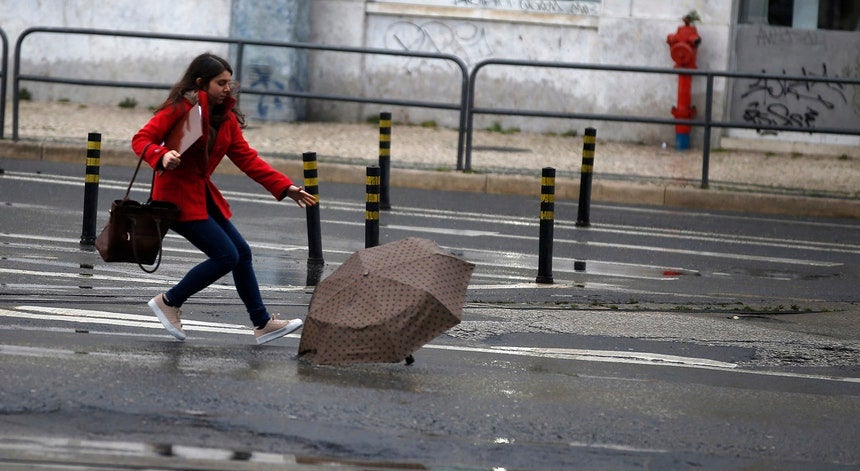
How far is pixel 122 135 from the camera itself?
60.9ft

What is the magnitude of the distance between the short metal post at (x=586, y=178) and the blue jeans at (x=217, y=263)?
6391 mm

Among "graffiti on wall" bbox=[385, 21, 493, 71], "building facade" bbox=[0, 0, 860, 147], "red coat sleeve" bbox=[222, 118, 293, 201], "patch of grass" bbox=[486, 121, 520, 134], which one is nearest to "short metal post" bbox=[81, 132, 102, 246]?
"red coat sleeve" bbox=[222, 118, 293, 201]

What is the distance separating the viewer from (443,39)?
71.2 ft

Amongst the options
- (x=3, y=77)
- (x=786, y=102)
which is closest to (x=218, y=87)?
(x=3, y=77)

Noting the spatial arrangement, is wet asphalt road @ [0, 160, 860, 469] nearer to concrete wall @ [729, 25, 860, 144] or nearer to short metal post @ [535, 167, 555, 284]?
short metal post @ [535, 167, 555, 284]

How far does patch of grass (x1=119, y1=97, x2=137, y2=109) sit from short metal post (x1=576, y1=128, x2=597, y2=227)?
9812 mm

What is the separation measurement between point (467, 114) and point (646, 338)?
28.2 ft

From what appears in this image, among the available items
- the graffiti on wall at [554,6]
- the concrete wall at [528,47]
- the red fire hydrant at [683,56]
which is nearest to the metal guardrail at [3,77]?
the concrete wall at [528,47]

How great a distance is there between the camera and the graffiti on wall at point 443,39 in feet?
71.0

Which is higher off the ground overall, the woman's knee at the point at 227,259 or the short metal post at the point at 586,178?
the short metal post at the point at 586,178

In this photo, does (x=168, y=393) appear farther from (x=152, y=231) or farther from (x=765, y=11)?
(x=765, y=11)

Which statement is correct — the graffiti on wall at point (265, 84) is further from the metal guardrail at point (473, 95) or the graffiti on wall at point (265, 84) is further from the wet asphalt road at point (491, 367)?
the wet asphalt road at point (491, 367)

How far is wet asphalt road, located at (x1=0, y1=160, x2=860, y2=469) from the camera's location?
→ 19.4 ft

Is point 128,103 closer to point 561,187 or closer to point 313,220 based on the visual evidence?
point 561,187
